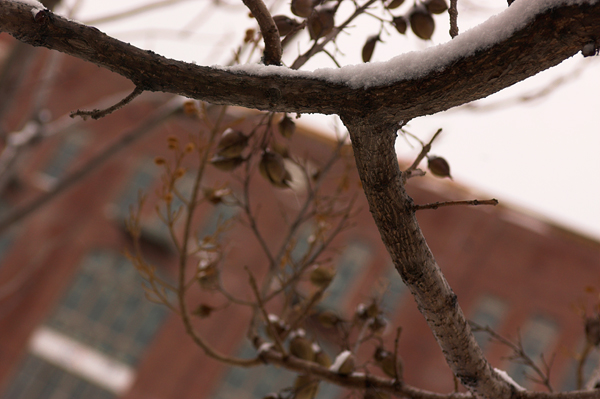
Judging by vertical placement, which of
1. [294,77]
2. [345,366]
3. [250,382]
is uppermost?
[250,382]

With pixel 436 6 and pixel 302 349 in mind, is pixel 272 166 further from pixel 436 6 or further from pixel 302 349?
pixel 436 6

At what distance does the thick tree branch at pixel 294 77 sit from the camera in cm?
65

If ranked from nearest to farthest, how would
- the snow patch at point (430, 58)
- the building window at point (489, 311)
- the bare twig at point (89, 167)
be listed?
the snow patch at point (430, 58)
the bare twig at point (89, 167)
the building window at point (489, 311)

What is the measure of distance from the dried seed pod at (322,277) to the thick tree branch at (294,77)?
557mm

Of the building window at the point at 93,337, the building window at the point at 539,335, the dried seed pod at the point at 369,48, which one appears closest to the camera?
the dried seed pod at the point at 369,48

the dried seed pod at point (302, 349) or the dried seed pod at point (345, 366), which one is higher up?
the dried seed pod at point (302, 349)

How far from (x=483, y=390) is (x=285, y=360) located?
40cm

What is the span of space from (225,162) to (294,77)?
49 cm

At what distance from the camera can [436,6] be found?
3.91 ft

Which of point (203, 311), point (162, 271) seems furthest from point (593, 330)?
point (162, 271)

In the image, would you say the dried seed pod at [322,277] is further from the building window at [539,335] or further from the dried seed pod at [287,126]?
the building window at [539,335]

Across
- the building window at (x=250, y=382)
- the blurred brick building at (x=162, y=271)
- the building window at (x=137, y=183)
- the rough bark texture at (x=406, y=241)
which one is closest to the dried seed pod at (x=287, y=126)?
the rough bark texture at (x=406, y=241)

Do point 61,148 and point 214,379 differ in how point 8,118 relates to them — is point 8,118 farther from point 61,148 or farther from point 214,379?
point 214,379

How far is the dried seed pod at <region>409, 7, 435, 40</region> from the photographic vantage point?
3.90ft
